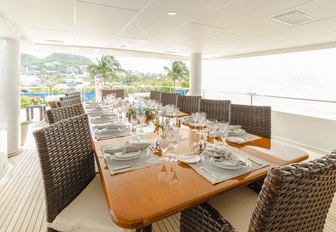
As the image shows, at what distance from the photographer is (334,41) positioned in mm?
4027

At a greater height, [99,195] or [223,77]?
[223,77]

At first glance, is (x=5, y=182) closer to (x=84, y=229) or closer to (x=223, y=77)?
(x=84, y=229)

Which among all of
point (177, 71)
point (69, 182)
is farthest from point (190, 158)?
point (177, 71)

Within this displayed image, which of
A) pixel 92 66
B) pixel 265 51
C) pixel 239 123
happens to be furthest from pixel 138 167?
pixel 92 66

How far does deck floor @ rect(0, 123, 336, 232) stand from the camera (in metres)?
1.74

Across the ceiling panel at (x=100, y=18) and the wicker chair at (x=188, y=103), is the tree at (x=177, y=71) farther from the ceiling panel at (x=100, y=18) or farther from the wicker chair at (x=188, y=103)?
the wicker chair at (x=188, y=103)

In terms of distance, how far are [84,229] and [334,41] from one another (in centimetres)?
538

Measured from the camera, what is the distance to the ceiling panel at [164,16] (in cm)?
216

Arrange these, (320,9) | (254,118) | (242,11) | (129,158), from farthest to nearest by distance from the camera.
Answer: 1. (242,11)
2. (320,9)
3. (254,118)
4. (129,158)

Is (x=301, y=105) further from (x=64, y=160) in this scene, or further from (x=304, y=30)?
(x=64, y=160)

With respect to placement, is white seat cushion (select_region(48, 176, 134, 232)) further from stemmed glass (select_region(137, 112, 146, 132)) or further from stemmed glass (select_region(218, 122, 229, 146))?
stemmed glass (select_region(218, 122, 229, 146))

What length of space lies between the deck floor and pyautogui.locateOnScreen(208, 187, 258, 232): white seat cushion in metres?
0.71

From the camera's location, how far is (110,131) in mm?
1859

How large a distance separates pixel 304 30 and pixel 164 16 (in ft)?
7.88
